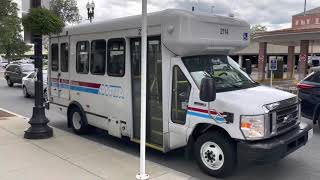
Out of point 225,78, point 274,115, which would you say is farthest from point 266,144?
point 225,78

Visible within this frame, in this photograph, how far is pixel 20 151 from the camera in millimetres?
7301

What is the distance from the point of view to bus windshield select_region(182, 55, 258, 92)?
6465 millimetres

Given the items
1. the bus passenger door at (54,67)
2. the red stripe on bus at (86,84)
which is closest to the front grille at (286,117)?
the red stripe on bus at (86,84)

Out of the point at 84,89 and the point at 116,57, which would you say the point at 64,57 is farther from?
the point at 116,57

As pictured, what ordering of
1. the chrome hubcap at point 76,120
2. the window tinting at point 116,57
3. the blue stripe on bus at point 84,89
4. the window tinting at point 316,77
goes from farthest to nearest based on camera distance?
the window tinting at point 316,77 → the chrome hubcap at point 76,120 → the blue stripe on bus at point 84,89 → the window tinting at point 116,57

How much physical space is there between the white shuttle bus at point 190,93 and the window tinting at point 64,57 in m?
0.70

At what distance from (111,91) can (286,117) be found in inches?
140

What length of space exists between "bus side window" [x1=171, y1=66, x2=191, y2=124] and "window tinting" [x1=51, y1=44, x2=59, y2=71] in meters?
4.27

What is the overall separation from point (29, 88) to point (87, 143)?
10.5m

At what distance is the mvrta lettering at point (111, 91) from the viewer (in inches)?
303

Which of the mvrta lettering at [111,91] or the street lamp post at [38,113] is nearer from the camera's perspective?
the mvrta lettering at [111,91]

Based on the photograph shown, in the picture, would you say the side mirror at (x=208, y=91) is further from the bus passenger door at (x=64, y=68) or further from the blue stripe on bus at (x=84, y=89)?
the bus passenger door at (x=64, y=68)

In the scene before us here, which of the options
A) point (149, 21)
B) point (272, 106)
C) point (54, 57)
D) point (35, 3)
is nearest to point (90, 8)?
point (54, 57)

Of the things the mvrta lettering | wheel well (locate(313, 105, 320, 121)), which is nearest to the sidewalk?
the mvrta lettering
